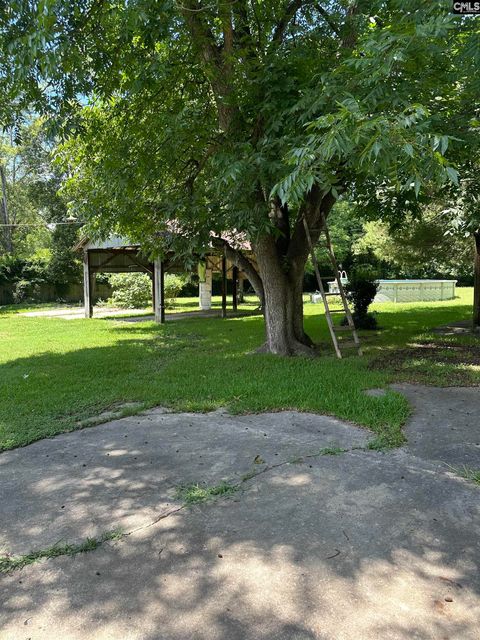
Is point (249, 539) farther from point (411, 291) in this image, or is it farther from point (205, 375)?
point (411, 291)

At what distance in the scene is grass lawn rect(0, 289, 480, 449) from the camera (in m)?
5.36

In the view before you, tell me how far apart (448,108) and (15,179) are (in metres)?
35.5

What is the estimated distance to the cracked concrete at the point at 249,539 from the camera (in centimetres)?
218

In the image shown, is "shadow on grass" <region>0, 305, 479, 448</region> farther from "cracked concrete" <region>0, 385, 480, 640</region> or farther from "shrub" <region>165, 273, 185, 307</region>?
"shrub" <region>165, 273, 185, 307</region>

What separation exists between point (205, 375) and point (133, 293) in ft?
53.3

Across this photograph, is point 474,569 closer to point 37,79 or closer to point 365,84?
point 365,84

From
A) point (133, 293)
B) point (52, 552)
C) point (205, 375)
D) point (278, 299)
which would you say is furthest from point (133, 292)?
point (52, 552)

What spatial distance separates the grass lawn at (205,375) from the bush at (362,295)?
50 centimetres

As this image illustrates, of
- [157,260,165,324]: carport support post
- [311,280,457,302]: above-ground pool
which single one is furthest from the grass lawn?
[311,280,457,302]: above-ground pool

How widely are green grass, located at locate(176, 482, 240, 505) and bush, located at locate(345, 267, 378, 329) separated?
9.40m

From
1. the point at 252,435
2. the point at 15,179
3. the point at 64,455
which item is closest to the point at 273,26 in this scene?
the point at 252,435

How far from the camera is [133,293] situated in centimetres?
2277

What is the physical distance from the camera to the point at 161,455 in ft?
13.7

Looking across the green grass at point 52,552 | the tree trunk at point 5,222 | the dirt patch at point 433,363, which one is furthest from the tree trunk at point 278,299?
the tree trunk at point 5,222
